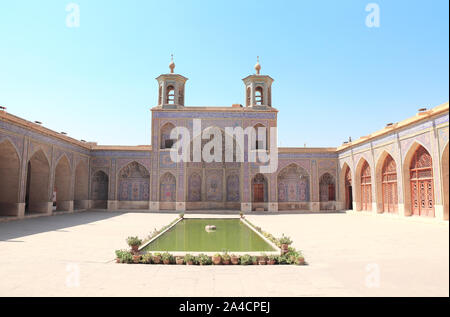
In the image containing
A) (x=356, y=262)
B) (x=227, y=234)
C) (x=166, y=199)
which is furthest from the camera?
(x=166, y=199)

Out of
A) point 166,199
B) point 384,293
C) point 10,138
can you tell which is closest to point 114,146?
point 166,199

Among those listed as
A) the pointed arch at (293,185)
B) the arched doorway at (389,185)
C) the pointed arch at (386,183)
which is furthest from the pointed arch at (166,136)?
the arched doorway at (389,185)

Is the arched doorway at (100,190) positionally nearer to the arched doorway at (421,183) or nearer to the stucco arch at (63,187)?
the stucco arch at (63,187)

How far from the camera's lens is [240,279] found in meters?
4.74

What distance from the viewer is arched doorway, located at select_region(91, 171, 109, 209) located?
20656 millimetres

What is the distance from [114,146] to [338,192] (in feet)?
47.1

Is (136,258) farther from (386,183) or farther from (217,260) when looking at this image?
(386,183)

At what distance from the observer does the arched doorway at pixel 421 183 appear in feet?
41.5

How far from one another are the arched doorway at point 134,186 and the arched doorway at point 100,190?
3.79 ft

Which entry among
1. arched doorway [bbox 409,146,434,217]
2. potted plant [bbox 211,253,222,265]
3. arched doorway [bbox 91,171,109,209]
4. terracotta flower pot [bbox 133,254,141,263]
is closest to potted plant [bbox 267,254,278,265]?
potted plant [bbox 211,253,222,265]

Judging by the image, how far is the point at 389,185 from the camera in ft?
50.6
